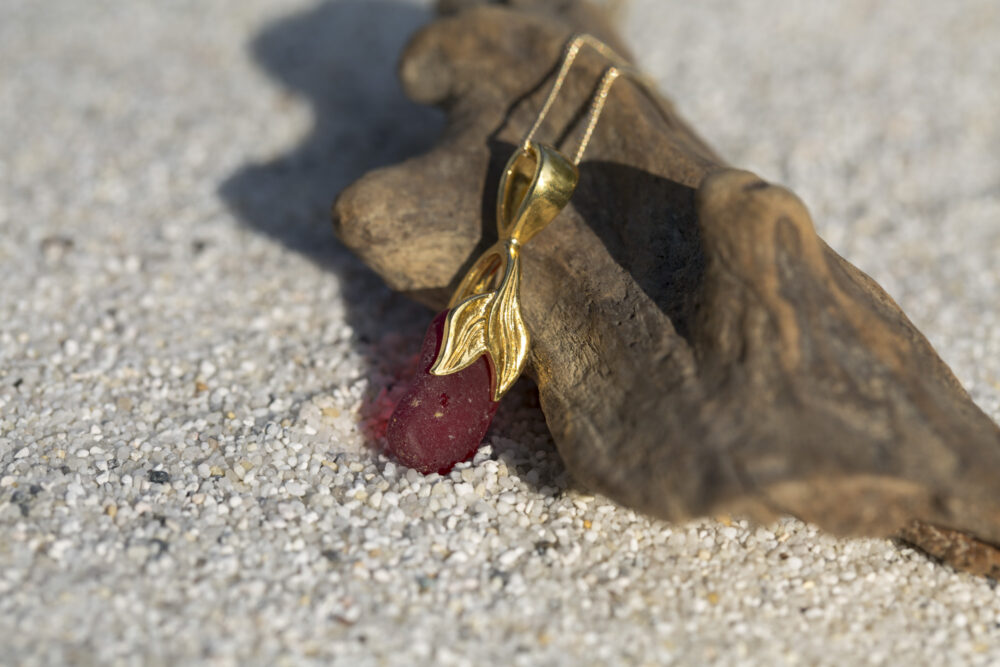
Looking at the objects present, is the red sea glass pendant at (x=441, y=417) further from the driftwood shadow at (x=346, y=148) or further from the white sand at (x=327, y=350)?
the driftwood shadow at (x=346, y=148)

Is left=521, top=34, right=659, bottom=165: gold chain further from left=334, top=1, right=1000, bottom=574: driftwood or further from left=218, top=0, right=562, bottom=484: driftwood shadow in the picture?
left=218, top=0, right=562, bottom=484: driftwood shadow

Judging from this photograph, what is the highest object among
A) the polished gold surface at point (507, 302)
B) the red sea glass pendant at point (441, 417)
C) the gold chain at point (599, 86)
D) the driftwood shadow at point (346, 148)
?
the gold chain at point (599, 86)

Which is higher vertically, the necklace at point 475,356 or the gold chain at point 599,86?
the gold chain at point 599,86

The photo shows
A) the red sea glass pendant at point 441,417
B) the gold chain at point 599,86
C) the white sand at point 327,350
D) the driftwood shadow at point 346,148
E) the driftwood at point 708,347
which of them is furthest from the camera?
the driftwood shadow at point 346,148

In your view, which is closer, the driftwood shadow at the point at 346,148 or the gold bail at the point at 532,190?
the gold bail at the point at 532,190

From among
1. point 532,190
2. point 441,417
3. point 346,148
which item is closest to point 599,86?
point 532,190

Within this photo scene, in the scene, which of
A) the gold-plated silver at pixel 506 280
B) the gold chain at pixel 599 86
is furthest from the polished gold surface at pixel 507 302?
the gold chain at pixel 599 86

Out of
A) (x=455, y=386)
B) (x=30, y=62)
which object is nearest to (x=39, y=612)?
(x=455, y=386)

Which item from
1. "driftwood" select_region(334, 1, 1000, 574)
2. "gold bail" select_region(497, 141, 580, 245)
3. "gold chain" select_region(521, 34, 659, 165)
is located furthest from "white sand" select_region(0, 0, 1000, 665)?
"gold chain" select_region(521, 34, 659, 165)

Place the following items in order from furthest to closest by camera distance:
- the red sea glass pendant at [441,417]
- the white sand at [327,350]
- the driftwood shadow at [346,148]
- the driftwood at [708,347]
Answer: the driftwood shadow at [346,148]
the red sea glass pendant at [441,417]
the white sand at [327,350]
the driftwood at [708,347]
